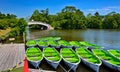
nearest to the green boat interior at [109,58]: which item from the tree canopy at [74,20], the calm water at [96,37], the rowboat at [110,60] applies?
the rowboat at [110,60]

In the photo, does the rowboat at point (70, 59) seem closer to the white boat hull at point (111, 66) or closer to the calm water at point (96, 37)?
the white boat hull at point (111, 66)

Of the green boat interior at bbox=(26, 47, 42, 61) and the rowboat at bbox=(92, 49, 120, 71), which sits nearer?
the rowboat at bbox=(92, 49, 120, 71)

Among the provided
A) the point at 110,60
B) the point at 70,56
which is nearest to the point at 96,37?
the point at 70,56

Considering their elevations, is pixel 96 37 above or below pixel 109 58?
below

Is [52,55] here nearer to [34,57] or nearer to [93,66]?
[34,57]

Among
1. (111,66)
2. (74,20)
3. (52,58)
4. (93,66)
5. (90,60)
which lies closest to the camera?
(93,66)

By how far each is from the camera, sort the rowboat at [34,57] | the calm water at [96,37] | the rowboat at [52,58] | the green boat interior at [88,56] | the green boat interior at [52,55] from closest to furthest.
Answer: the rowboat at [34,57]
the rowboat at [52,58]
the green boat interior at [88,56]
the green boat interior at [52,55]
the calm water at [96,37]

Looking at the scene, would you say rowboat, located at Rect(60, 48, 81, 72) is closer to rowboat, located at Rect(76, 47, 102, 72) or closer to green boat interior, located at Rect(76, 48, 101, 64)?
rowboat, located at Rect(76, 47, 102, 72)

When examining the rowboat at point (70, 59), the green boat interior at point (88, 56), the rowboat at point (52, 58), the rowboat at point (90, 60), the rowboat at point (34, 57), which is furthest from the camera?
the green boat interior at point (88, 56)

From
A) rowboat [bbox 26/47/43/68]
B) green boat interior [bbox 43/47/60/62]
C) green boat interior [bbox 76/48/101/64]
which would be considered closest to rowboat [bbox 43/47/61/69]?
green boat interior [bbox 43/47/60/62]

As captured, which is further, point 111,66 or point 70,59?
point 70,59

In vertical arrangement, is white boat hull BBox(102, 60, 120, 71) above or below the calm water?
above

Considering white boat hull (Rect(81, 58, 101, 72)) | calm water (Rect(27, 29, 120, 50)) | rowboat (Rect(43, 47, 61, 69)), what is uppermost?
rowboat (Rect(43, 47, 61, 69))

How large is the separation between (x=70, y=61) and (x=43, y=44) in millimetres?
11039
